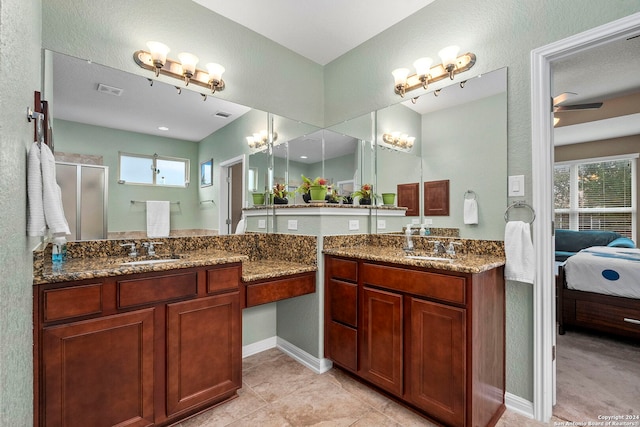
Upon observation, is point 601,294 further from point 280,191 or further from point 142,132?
point 142,132

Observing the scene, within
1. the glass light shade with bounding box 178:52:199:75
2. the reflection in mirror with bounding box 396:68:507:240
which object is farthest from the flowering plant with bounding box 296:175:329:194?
the glass light shade with bounding box 178:52:199:75

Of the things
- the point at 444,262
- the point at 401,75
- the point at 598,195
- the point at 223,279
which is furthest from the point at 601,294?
the point at 598,195

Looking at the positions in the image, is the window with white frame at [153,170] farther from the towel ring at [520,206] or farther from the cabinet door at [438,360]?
the towel ring at [520,206]

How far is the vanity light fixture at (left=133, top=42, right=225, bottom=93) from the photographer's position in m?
2.03

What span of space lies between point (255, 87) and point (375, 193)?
4.73ft

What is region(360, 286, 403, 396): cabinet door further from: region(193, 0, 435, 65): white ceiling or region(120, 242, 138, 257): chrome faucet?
region(193, 0, 435, 65): white ceiling

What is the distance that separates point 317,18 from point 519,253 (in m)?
2.32

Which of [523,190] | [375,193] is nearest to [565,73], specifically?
[523,190]

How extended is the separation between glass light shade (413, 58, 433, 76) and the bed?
8.21ft

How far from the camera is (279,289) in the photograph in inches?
86.7

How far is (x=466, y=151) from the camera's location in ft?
7.12

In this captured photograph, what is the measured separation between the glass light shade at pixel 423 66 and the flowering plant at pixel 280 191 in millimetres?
1486

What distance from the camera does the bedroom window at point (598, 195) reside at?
516cm

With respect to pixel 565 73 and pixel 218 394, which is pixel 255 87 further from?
Result: pixel 565 73
